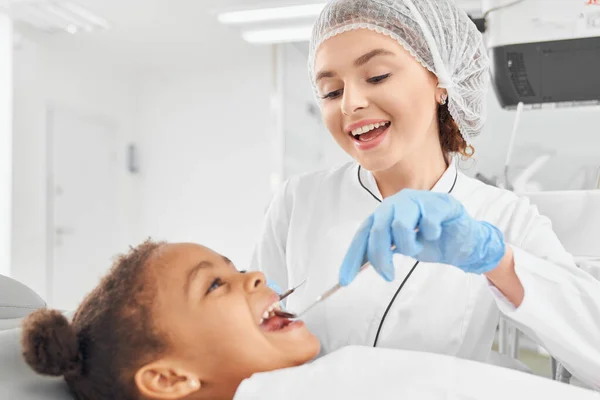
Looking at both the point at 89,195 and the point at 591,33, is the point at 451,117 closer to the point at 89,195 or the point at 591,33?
the point at 591,33

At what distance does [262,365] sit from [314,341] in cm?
12

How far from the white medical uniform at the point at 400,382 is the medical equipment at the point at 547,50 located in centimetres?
110

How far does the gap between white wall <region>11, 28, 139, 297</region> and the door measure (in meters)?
0.11

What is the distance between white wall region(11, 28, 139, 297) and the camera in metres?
4.37

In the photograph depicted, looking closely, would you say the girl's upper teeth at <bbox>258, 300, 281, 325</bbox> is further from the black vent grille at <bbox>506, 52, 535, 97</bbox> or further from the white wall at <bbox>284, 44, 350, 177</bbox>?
the white wall at <bbox>284, 44, 350, 177</bbox>

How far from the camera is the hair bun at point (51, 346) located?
0.87 meters

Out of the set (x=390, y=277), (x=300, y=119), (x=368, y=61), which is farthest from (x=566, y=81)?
(x=300, y=119)

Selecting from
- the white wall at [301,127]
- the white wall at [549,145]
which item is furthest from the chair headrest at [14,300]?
the white wall at [301,127]

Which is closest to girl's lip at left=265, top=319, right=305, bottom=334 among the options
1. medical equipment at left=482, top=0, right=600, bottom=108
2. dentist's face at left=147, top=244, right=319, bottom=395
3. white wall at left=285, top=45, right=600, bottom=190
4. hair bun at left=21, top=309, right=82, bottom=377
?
dentist's face at left=147, top=244, right=319, bottom=395

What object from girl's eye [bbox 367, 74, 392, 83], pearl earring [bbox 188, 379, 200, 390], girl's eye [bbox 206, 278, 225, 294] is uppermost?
girl's eye [bbox 367, 74, 392, 83]

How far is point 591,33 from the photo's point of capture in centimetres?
158

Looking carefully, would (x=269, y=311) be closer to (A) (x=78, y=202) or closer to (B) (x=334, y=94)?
(B) (x=334, y=94)

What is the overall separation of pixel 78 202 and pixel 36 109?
972mm

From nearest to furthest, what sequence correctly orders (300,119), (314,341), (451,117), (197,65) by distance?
(314,341)
(451,117)
(300,119)
(197,65)
